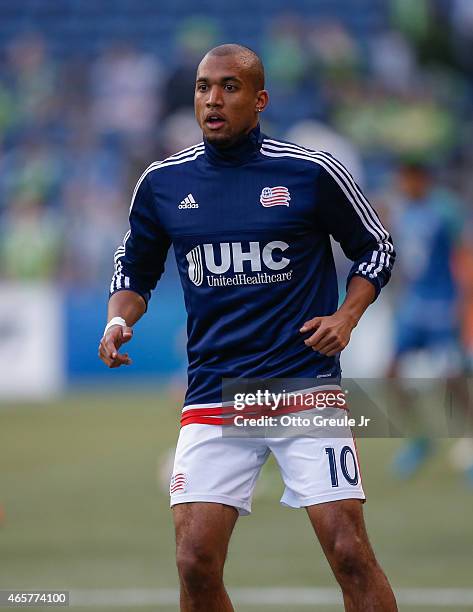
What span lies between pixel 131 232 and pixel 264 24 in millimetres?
20365

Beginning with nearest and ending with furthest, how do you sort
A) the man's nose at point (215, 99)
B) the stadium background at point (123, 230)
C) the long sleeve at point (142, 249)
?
1. the man's nose at point (215, 99)
2. the long sleeve at point (142, 249)
3. the stadium background at point (123, 230)

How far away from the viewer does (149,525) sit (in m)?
9.54

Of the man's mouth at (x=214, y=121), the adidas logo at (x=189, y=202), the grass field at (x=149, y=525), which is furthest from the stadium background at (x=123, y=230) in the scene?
the man's mouth at (x=214, y=121)

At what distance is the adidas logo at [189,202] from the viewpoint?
17.6 feet

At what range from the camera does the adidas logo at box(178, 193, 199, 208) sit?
17.6 feet

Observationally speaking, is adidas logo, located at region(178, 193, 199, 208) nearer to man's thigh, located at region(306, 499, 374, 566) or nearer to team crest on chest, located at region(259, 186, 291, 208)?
team crest on chest, located at region(259, 186, 291, 208)

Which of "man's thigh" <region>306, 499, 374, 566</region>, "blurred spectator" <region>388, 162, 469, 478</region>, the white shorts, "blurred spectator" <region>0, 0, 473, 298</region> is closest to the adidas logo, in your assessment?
the white shorts

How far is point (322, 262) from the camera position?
539 cm

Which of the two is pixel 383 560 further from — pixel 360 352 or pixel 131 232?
pixel 360 352

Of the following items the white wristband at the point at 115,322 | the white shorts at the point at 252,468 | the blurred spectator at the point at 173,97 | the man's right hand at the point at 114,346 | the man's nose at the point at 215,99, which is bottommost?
the white shorts at the point at 252,468

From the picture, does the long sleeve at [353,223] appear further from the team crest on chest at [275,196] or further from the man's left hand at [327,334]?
the man's left hand at [327,334]

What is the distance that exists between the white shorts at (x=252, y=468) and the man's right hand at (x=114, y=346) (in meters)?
0.38

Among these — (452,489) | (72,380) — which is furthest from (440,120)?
(452,489)

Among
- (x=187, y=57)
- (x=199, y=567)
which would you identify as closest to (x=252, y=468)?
(x=199, y=567)
